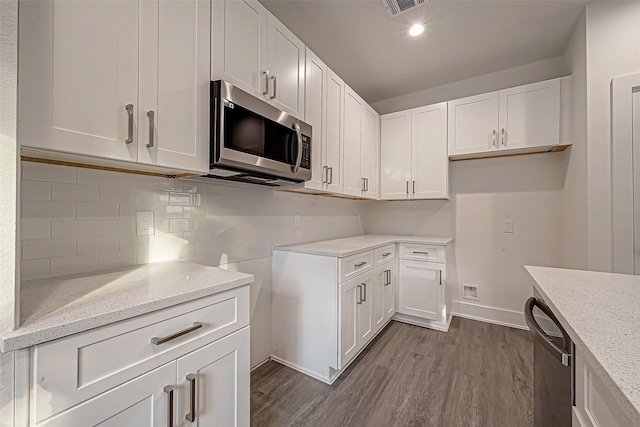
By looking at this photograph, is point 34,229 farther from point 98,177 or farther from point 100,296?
point 100,296

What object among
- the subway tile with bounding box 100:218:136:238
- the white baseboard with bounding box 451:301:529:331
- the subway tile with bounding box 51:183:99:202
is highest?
the subway tile with bounding box 51:183:99:202

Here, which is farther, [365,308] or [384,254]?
[384,254]

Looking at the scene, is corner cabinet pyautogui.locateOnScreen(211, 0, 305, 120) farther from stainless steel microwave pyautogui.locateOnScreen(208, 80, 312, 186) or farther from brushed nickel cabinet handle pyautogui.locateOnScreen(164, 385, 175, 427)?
brushed nickel cabinet handle pyautogui.locateOnScreen(164, 385, 175, 427)

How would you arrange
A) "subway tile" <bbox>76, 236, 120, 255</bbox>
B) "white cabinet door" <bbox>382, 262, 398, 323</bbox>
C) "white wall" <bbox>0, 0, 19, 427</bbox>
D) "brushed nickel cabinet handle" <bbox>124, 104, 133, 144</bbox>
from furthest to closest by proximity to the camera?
"white cabinet door" <bbox>382, 262, 398, 323</bbox> → "subway tile" <bbox>76, 236, 120, 255</bbox> → "brushed nickel cabinet handle" <bbox>124, 104, 133, 144</bbox> → "white wall" <bbox>0, 0, 19, 427</bbox>

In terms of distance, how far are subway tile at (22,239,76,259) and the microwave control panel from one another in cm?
122

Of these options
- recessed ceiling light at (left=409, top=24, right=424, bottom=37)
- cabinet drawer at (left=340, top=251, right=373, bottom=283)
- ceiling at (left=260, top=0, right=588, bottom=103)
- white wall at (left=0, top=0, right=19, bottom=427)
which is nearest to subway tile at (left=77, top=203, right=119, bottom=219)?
white wall at (left=0, top=0, right=19, bottom=427)

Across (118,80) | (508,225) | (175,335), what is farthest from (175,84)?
(508,225)

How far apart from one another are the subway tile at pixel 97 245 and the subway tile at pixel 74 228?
0.03 m

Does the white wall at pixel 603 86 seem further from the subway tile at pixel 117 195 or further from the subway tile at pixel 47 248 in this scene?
the subway tile at pixel 47 248

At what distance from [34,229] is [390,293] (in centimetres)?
257

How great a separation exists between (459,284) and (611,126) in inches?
75.5

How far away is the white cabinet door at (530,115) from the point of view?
2.36m

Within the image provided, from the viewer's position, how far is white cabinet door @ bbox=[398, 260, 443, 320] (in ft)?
8.73

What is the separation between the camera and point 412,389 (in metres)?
1.79
